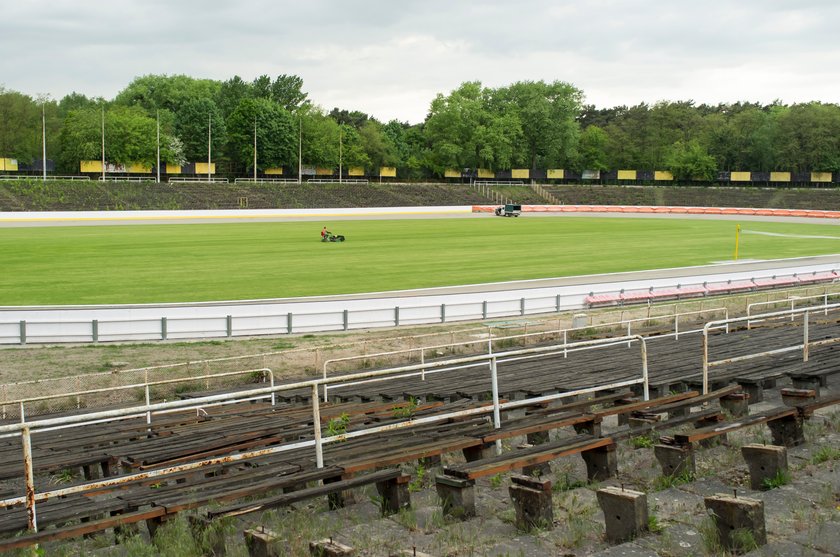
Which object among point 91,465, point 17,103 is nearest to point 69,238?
point 91,465

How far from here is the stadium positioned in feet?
22.1

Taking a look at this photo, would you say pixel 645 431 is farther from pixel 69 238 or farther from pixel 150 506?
pixel 69 238

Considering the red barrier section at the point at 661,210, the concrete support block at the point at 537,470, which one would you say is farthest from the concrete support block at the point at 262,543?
the red barrier section at the point at 661,210

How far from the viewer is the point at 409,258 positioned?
5284cm

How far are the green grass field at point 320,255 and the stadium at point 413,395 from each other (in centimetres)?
39

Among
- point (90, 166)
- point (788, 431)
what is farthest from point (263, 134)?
point (788, 431)

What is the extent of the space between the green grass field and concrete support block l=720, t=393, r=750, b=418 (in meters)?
28.5

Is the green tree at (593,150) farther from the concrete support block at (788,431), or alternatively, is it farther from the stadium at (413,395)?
the concrete support block at (788,431)

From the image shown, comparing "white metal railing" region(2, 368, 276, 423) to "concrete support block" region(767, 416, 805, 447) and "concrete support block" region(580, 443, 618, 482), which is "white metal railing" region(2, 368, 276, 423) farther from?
"concrete support block" region(767, 416, 805, 447)

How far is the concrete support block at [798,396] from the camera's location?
9.69 metres

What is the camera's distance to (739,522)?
231 inches

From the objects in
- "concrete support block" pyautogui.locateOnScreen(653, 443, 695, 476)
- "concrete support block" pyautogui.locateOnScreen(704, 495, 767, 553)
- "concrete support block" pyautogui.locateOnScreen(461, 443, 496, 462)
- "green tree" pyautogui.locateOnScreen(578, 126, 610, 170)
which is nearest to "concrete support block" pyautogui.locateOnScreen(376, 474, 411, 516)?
"concrete support block" pyautogui.locateOnScreen(461, 443, 496, 462)

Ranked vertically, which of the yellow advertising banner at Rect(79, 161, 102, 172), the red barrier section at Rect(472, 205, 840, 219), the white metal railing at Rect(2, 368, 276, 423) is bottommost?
the white metal railing at Rect(2, 368, 276, 423)

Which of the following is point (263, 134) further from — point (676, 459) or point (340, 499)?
point (676, 459)
